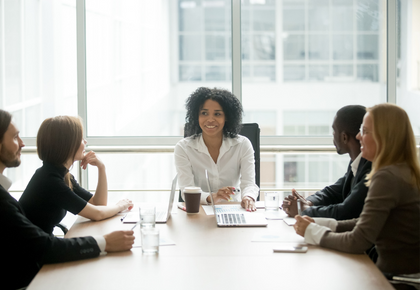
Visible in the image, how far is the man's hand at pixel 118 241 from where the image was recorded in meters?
1.70

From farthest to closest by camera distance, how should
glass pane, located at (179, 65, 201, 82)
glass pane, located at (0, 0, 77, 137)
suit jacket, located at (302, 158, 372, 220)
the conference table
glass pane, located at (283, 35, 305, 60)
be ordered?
glass pane, located at (179, 65, 201, 82)
glass pane, located at (283, 35, 305, 60)
glass pane, located at (0, 0, 77, 137)
suit jacket, located at (302, 158, 372, 220)
the conference table

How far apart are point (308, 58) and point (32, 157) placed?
267 centimetres

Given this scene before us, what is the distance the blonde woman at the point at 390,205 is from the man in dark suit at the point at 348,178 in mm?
297

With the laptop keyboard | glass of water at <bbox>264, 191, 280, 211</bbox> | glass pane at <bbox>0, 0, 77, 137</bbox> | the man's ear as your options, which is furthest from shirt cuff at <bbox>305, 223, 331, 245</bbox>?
glass pane at <bbox>0, 0, 77, 137</bbox>

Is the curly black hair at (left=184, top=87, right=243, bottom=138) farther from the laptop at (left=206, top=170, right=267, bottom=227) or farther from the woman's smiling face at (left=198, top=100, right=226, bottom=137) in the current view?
the laptop at (left=206, top=170, right=267, bottom=227)

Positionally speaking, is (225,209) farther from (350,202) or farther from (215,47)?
(215,47)

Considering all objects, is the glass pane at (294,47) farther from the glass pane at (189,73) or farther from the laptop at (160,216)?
the laptop at (160,216)

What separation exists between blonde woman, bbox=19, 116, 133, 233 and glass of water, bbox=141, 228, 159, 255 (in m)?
0.51

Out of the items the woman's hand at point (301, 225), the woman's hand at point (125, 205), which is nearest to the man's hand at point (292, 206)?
the woman's hand at point (301, 225)

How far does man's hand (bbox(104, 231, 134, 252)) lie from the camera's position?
1704 millimetres

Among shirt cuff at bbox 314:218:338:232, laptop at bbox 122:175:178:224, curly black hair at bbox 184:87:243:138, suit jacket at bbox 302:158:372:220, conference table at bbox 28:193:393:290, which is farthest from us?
curly black hair at bbox 184:87:243:138

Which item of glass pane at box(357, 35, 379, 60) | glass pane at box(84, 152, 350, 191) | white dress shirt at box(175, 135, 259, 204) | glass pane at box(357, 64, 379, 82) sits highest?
glass pane at box(357, 35, 379, 60)

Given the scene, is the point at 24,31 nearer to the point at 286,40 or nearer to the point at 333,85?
the point at 286,40

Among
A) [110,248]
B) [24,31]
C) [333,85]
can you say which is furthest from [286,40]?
[110,248]
